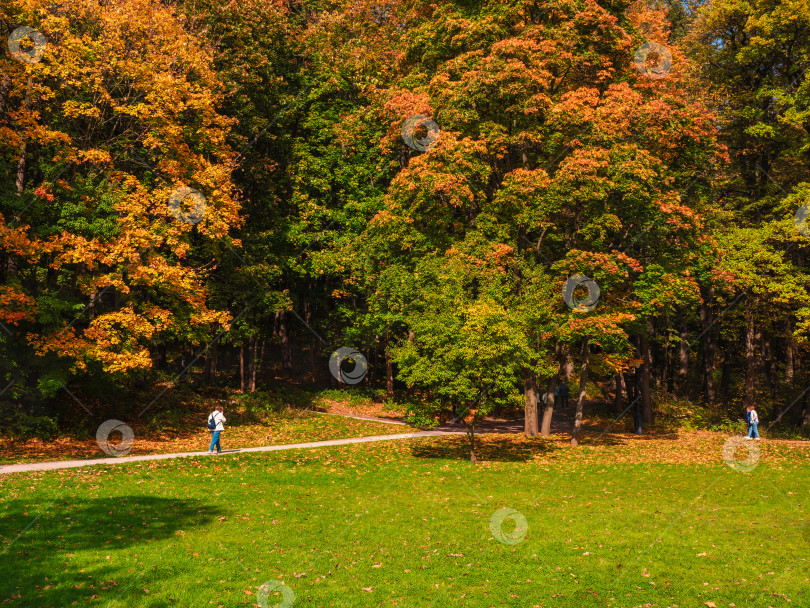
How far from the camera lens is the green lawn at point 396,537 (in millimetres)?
9312

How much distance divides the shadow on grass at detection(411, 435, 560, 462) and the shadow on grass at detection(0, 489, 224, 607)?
1047 centimetres

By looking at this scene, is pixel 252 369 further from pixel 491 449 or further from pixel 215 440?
pixel 491 449

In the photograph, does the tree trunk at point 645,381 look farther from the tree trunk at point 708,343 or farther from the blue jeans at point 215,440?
the blue jeans at point 215,440

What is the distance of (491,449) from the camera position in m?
23.9

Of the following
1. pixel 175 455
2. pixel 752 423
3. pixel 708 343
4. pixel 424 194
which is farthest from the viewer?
pixel 708 343

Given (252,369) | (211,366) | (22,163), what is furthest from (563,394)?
(22,163)

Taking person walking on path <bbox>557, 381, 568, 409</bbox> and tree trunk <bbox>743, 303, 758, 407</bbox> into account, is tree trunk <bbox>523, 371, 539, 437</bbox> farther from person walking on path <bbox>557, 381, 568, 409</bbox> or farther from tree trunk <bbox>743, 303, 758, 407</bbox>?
person walking on path <bbox>557, 381, 568, 409</bbox>

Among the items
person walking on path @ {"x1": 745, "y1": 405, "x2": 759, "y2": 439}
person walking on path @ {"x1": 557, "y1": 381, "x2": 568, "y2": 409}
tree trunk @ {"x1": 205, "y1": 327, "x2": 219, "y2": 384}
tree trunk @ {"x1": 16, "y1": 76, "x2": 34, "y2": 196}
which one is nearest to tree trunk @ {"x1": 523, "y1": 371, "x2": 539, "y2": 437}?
person walking on path @ {"x1": 745, "y1": 405, "x2": 759, "y2": 439}

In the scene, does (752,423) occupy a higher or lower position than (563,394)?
higher

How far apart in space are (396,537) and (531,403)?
52.5 feet

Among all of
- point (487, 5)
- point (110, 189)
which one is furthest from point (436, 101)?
point (110, 189)

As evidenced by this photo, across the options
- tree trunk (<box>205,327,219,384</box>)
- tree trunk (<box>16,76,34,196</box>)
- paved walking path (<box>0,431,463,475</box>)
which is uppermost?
tree trunk (<box>16,76,34,196</box>)

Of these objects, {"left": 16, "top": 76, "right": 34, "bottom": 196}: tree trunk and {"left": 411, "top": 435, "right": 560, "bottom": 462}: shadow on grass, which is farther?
{"left": 16, "top": 76, "right": 34, "bottom": 196}: tree trunk

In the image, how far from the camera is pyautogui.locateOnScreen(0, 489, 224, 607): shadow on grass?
8781 mm
